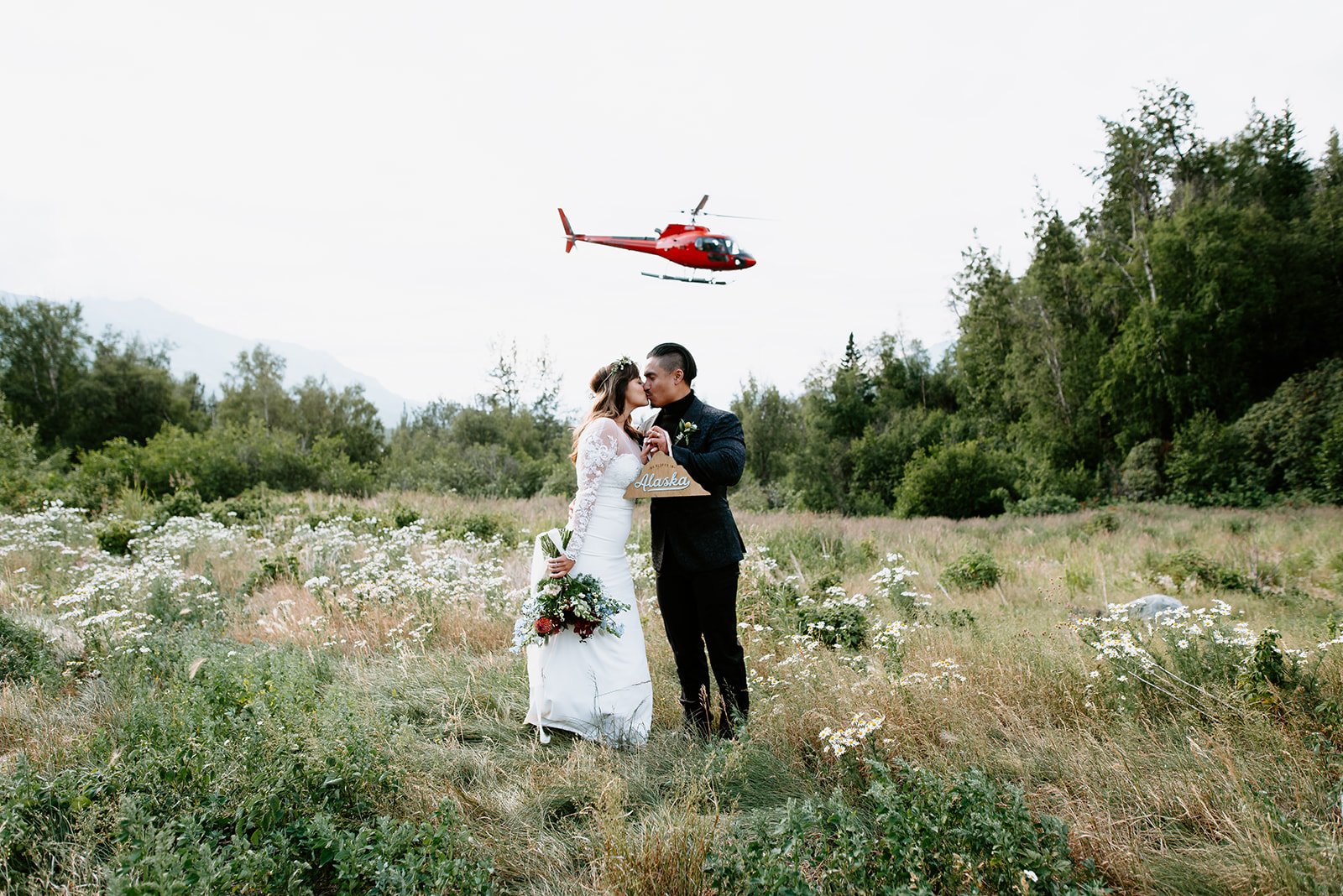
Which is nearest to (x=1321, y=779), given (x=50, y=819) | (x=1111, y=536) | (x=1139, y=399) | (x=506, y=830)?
(x=506, y=830)

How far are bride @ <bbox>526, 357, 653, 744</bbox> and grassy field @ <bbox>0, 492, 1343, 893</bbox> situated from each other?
7.6 inches

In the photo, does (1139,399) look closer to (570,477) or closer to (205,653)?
(570,477)

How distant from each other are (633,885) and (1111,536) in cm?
1599

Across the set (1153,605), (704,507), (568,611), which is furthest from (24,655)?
(1153,605)

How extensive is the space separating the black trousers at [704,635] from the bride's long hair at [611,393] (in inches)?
36.4

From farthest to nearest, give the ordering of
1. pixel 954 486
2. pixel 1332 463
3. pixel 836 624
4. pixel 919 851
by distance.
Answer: pixel 954 486
pixel 1332 463
pixel 836 624
pixel 919 851

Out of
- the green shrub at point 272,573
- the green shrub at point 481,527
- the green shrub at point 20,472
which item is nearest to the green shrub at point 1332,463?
the green shrub at point 481,527

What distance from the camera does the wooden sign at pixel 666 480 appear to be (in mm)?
4027

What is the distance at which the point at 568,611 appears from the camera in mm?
4410

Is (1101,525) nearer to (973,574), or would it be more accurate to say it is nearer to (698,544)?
(973,574)

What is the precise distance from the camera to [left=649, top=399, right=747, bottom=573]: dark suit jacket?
13.8ft

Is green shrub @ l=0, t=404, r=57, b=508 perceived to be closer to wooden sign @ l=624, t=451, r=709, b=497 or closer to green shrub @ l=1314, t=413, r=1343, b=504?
wooden sign @ l=624, t=451, r=709, b=497

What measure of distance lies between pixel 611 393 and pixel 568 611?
135 cm

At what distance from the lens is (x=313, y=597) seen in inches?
291
